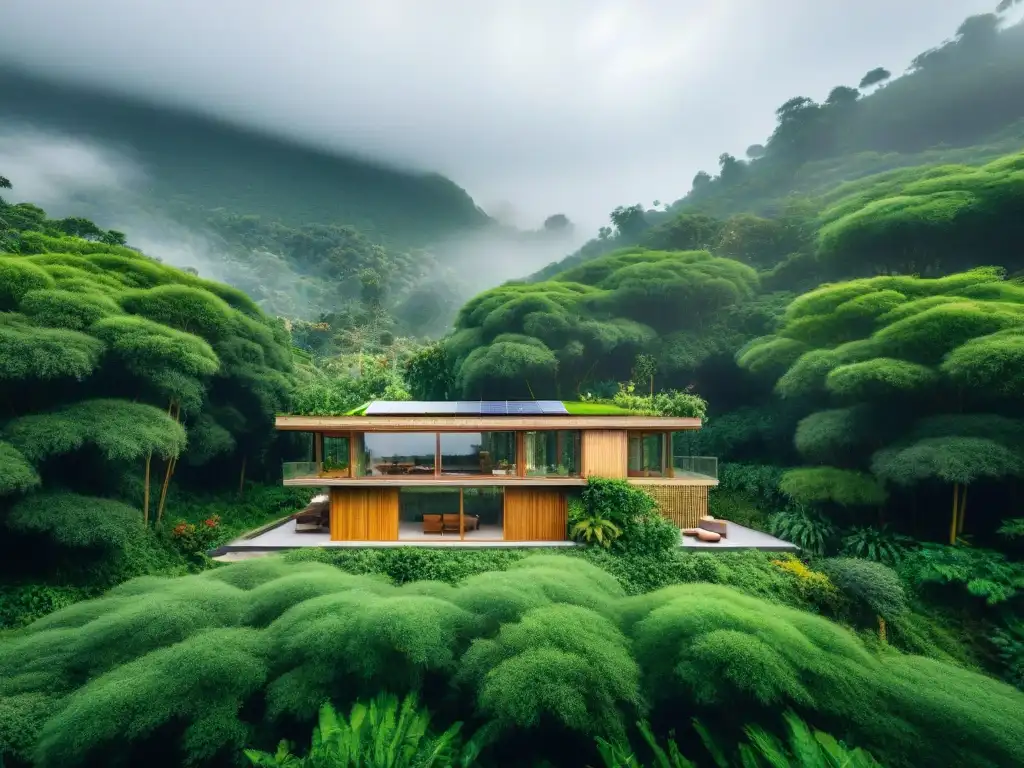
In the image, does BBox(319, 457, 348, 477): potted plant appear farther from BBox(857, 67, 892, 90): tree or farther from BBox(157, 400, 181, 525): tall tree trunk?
BBox(857, 67, 892, 90): tree

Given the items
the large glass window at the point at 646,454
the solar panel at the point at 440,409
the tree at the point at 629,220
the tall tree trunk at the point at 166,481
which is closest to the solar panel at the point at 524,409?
the solar panel at the point at 440,409

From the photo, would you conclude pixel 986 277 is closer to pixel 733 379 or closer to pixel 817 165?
pixel 733 379

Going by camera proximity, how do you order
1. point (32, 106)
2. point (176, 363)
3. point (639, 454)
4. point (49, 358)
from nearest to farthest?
point (49, 358)
point (176, 363)
point (639, 454)
point (32, 106)

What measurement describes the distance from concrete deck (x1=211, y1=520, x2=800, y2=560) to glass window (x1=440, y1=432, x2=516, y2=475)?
183 cm

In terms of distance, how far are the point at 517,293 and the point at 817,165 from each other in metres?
45.3

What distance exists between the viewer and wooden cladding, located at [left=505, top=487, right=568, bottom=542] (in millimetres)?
14469

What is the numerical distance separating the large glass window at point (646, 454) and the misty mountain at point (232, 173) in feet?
286

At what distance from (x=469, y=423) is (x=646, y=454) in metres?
6.48

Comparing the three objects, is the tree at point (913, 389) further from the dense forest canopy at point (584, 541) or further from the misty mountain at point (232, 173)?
the misty mountain at point (232, 173)

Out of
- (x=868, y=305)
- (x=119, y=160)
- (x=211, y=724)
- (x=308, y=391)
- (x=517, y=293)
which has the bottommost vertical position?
(x=211, y=724)

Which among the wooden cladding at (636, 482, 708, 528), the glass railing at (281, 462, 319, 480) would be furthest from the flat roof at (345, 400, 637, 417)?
the wooden cladding at (636, 482, 708, 528)

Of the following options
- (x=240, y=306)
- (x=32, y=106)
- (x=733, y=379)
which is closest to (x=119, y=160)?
(x=32, y=106)

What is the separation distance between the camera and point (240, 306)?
71.9ft

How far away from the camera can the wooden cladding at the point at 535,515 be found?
1447 centimetres
